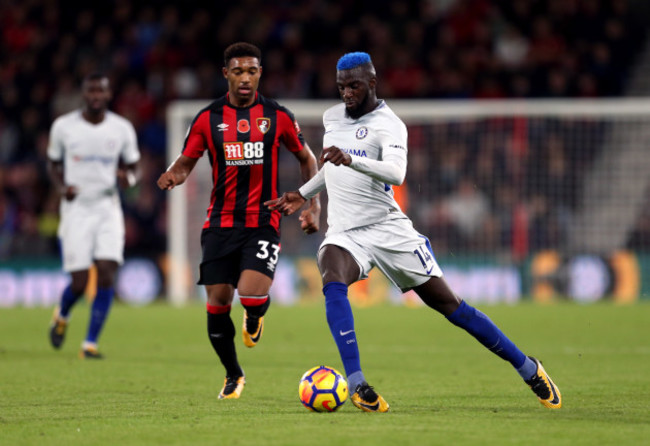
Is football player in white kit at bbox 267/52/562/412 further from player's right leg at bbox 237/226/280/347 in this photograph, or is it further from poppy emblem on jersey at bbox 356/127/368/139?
player's right leg at bbox 237/226/280/347

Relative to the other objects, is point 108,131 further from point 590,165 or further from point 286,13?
point 286,13

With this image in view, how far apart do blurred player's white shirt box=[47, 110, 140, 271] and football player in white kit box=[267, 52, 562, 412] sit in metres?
4.50

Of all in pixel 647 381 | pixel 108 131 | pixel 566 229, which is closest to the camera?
pixel 647 381

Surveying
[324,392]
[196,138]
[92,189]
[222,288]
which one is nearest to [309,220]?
[222,288]

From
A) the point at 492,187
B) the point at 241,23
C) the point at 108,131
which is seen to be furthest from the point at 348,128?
the point at 241,23

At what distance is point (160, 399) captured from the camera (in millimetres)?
7523

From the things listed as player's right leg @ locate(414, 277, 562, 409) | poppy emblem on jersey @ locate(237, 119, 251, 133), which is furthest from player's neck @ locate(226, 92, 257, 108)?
player's right leg @ locate(414, 277, 562, 409)

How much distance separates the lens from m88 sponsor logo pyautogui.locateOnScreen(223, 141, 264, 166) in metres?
7.71

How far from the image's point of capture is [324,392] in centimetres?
657

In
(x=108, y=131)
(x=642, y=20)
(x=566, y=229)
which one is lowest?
(x=566, y=229)

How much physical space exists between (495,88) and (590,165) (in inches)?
115

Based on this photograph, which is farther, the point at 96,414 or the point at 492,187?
the point at 492,187

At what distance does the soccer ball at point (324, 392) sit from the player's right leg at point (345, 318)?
0.33 feet

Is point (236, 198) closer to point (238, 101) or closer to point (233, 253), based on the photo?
point (233, 253)
